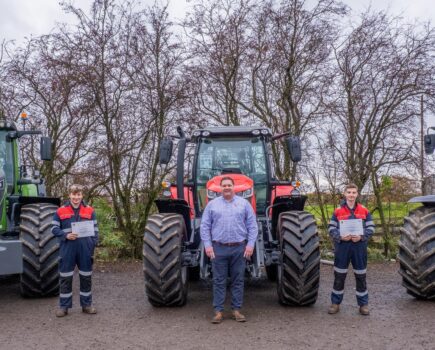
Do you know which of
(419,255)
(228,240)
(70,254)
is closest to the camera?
(228,240)

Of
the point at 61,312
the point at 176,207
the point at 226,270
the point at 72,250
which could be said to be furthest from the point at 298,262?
the point at 61,312

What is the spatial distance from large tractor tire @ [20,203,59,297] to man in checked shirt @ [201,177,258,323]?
2385mm

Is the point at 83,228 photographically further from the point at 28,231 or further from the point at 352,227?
the point at 352,227

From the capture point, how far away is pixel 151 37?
11109 mm

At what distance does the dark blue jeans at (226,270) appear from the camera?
560cm

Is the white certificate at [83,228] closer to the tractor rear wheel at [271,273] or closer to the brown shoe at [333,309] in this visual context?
the brown shoe at [333,309]

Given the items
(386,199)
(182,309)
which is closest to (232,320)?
(182,309)

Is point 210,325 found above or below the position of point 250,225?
below

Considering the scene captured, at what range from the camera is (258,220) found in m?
6.96

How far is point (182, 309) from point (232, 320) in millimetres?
820

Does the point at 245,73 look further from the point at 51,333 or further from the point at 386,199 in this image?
the point at 51,333

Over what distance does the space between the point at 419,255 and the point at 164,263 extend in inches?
125

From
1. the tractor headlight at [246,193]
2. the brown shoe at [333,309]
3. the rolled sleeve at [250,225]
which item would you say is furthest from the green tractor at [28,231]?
the brown shoe at [333,309]

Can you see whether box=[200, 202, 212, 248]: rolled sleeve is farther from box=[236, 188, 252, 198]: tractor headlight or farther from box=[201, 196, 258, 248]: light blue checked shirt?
box=[236, 188, 252, 198]: tractor headlight
